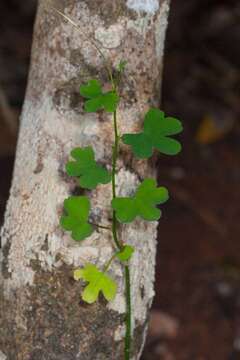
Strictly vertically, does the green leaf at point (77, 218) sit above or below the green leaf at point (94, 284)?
above

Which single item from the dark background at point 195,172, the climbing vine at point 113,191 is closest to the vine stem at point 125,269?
the climbing vine at point 113,191

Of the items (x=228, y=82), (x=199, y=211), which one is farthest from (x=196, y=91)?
(x=199, y=211)

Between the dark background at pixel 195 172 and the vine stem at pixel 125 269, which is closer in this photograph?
the vine stem at pixel 125 269

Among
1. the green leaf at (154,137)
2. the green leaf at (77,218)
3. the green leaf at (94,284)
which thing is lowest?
the green leaf at (94,284)

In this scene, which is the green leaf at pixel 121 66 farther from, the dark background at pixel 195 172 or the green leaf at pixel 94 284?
the dark background at pixel 195 172

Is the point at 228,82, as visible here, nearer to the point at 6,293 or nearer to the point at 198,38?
the point at 198,38

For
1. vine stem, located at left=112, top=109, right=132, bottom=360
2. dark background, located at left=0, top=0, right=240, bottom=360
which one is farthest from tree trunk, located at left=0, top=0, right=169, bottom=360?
dark background, located at left=0, top=0, right=240, bottom=360
